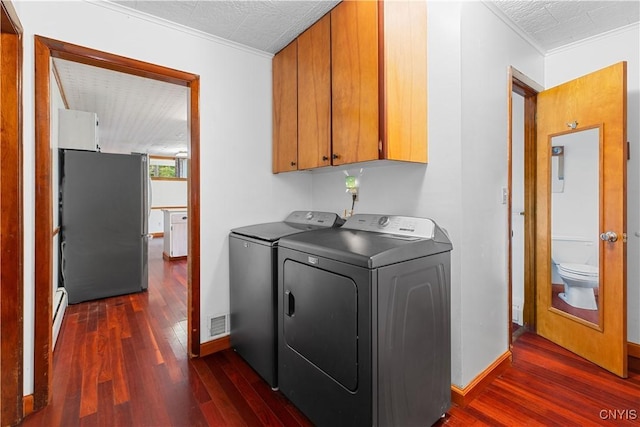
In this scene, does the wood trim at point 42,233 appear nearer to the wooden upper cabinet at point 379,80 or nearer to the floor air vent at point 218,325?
the floor air vent at point 218,325

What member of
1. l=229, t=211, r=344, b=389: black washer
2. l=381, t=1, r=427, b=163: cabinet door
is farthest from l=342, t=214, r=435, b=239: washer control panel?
l=381, t=1, r=427, b=163: cabinet door

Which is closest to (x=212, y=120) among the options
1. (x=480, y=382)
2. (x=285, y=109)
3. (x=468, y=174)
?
(x=285, y=109)

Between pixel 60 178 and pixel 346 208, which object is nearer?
pixel 346 208

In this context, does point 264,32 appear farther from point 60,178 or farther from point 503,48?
point 60,178

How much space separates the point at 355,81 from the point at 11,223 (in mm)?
1930

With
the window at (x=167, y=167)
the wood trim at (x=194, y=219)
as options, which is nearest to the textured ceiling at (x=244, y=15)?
the wood trim at (x=194, y=219)

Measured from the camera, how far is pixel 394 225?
6.15 ft

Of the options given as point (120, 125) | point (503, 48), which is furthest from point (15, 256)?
point (120, 125)

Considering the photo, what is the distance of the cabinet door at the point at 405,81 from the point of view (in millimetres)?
1635

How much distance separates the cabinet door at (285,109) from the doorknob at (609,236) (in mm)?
2150

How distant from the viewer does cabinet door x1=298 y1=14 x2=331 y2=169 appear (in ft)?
6.55

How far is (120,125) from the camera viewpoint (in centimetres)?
532

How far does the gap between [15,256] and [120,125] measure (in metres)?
4.53

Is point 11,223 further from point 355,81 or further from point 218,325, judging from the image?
point 355,81
